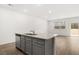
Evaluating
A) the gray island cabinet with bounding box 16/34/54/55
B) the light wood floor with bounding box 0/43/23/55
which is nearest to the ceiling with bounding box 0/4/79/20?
the gray island cabinet with bounding box 16/34/54/55

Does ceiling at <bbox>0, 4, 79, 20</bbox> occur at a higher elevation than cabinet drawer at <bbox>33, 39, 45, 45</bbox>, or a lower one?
higher

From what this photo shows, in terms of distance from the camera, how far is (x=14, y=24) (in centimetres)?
Answer: 141

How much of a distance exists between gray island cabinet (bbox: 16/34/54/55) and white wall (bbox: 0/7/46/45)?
4.8 inches

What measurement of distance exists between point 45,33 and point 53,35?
14 centimetres

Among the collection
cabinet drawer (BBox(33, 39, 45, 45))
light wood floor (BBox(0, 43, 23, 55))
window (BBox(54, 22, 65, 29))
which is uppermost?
window (BBox(54, 22, 65, 29))

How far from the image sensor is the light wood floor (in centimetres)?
135

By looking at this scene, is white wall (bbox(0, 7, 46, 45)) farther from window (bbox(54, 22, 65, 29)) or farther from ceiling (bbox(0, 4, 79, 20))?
window (bbox(54, 22, 65, 29))

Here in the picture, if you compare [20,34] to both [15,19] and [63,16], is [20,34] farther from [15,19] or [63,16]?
[63,16]

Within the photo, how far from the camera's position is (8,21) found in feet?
4.47

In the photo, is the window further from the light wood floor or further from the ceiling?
the light wood floor

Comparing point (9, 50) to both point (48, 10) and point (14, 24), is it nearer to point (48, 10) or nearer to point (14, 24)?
point (14, 24)

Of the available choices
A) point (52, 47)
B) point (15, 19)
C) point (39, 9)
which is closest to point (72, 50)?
point (52, 47)

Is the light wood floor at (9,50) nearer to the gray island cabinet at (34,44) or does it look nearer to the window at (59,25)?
the gray island cabinet at (34,44)

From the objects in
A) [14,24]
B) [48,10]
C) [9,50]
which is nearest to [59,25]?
[48,10]
